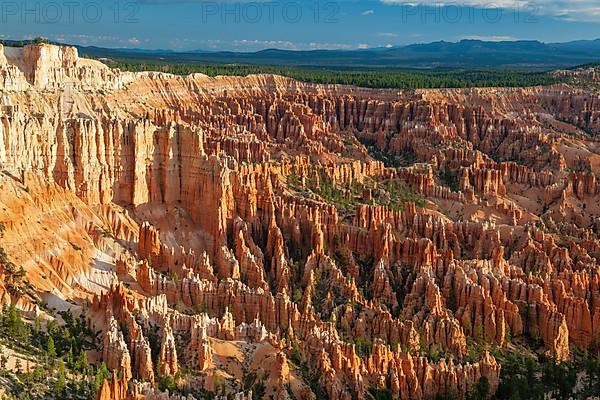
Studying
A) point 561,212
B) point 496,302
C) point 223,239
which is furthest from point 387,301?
point 561,212

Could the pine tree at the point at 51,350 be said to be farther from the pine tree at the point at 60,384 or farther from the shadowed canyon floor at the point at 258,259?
the pine tree at the point at 60,384

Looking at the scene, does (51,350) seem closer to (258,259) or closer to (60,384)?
(60,384)

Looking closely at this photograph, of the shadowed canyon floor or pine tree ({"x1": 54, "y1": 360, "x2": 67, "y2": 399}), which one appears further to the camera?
the shadowed canyon floor

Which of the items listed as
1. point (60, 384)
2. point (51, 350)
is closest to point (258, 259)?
point (51, 350)

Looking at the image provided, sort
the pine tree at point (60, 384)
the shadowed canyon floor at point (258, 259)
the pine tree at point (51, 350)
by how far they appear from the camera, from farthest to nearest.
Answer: the shadowed canyon floor at point (258, 259) → the pine tree at point (51, 350) → the pine tree at point (60, 384)

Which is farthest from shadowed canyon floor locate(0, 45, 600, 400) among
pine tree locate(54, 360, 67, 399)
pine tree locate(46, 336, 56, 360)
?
pine tree locate(54, 360, 67, 399)

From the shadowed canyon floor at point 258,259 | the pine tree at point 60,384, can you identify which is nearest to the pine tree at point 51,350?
the shadowed canyon floor at point 258,259

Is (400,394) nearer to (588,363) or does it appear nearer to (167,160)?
(588,363)

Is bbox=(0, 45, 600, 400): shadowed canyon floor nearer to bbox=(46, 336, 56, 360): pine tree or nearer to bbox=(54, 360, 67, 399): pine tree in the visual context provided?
bbox=(46, 336, 56, 360): pine tree
